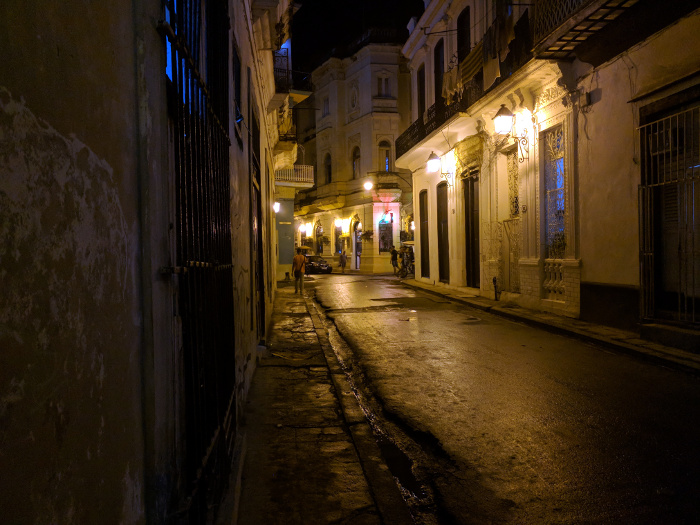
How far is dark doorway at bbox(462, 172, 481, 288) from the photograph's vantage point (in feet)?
55.8

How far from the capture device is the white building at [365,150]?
33.4 metres

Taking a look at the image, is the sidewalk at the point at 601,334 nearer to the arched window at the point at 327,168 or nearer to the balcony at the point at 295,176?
the balcony at the point at 295,176

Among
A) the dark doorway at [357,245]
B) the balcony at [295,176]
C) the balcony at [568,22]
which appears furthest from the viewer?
the dark doorway at [357,245]

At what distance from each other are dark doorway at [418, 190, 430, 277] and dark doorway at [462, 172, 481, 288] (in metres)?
4.68

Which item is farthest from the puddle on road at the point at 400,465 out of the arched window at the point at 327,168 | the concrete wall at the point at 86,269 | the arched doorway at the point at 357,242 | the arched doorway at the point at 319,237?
the arched doorway at the point at 319,237

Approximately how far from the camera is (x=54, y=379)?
3.71 ft

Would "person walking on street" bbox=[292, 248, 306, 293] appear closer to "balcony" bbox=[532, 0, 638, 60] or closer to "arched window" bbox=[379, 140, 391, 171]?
"balcony" bbox=[532, 0, 638, 60]

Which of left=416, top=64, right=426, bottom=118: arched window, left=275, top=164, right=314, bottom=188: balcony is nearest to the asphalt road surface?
left=416, top=64, right=426, bottom=118: arched window

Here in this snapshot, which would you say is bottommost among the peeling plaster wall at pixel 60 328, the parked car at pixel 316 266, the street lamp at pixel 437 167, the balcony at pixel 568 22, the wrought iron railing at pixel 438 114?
the parked car at pixel 316 266

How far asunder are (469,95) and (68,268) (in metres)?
16.1

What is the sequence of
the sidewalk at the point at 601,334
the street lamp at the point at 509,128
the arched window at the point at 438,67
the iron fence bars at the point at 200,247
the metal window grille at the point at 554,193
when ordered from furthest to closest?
the arched window at the point at 438,67, the street lamp at the point at 509,128, the metal window grille at the point at 554,193, the sidewalk at the point at 601,334, the iron fence bars at the point at 200,247

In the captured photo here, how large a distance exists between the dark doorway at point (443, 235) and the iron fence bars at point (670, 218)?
1129 cm

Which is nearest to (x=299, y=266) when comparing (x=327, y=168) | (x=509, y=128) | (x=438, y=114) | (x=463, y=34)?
(x=438, y=114)

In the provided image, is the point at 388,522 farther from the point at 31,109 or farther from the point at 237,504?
the point at 31,109
